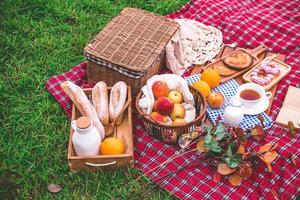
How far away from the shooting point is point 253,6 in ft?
15.4

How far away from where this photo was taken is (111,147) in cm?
309

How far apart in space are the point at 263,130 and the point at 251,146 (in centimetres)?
15

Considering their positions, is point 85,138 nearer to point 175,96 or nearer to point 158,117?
point 158,117

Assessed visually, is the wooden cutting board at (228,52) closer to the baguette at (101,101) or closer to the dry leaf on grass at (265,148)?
the dry leaf on grass at (265,148)

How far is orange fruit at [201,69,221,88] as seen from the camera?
12.1 ft

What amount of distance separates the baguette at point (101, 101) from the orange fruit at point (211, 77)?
0.83m

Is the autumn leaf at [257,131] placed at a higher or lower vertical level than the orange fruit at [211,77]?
lower

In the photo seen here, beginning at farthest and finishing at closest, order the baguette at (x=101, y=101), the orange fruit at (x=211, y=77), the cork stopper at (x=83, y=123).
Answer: the orange fruit at (x=211, y=77) < the baguette at (x=101, y=101) < the cork stopper at (x=83, y=123)

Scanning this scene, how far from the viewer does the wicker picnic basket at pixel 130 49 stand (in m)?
3.53

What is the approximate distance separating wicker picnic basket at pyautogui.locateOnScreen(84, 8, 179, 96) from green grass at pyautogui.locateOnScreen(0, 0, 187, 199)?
0.49m

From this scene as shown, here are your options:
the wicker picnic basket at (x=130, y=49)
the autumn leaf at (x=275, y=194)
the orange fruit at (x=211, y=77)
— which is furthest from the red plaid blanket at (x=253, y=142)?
the orange fruit at (x=211, y=77)

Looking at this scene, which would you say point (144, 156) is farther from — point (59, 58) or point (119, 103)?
point (59, 58)

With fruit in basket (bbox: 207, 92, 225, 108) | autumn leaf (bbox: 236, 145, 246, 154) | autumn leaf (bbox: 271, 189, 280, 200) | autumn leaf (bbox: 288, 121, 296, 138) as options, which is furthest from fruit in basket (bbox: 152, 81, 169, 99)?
Answer: autumn leaf (bbox: 271, 189, 280, 200)

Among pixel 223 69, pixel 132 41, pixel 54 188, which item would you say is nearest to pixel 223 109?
pixel 223 69
